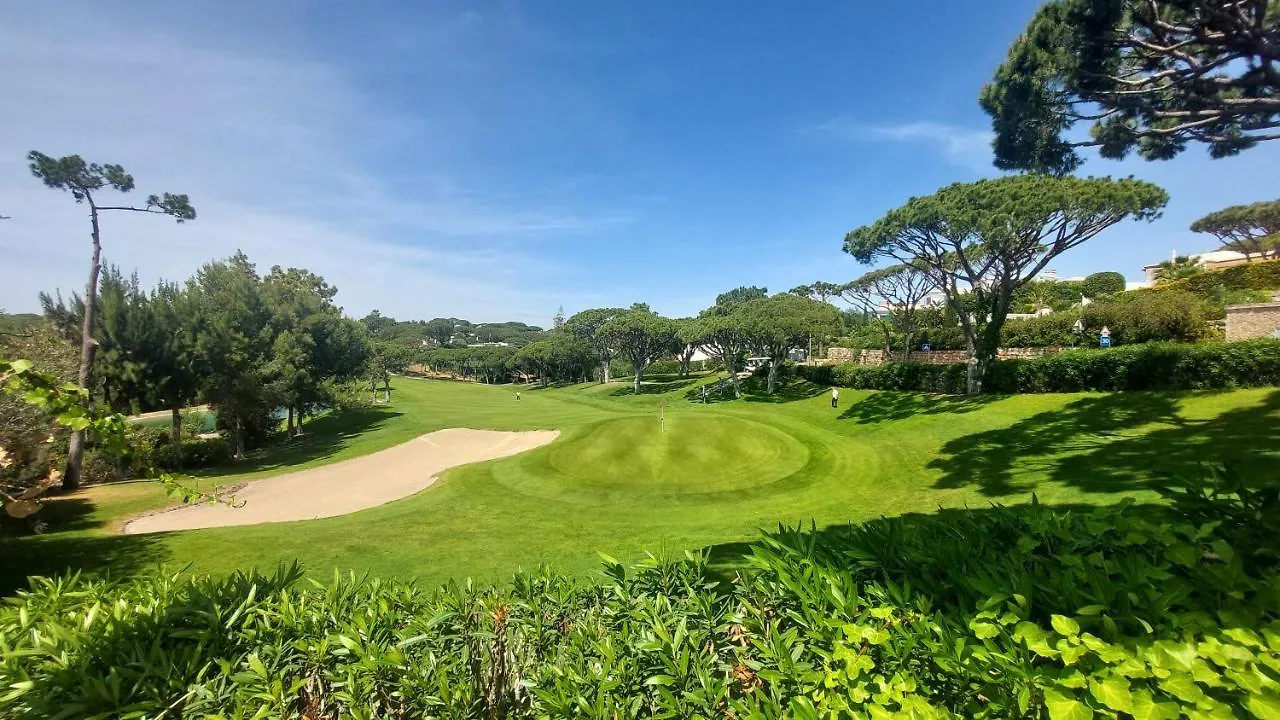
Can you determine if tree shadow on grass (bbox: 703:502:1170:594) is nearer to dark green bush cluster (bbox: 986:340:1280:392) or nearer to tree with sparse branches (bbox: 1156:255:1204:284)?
dark green bush cluster (bbox: 986:340:1280:392)

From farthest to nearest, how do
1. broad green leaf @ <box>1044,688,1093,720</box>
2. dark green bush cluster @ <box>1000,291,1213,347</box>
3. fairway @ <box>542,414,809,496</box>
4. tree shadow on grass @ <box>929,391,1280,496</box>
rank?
dark green bush cluster @ <box>1000,291,1213,347</box> < fairway @ <box>542,414,809,496</box> < tree shadow on grass @ <box>929,391,1280,496</box> < broad green leaf @ <box>1044,688,1093,720</box>

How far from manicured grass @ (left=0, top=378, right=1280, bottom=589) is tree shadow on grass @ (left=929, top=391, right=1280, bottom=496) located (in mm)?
79

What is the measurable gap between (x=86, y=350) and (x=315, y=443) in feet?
42.6

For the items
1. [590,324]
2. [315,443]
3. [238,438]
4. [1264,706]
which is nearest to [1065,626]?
[1264,706]

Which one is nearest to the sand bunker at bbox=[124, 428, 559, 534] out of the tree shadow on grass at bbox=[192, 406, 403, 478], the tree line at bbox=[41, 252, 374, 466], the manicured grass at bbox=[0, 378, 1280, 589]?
the manicured grass at bbox=[0, 378, 1280, 589]

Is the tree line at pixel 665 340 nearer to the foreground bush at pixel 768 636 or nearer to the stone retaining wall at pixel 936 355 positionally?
the stone retaining wall at pixel 936 355

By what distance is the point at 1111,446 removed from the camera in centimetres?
1530

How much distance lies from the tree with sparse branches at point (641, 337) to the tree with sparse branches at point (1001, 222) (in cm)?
2922

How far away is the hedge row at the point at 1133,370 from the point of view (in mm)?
17391

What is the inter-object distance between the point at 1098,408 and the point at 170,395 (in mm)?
43194

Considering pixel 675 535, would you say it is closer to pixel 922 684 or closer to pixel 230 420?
pixel 922 684

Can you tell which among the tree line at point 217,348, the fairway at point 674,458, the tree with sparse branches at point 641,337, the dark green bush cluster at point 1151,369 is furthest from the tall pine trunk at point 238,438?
the dark green bush cluster at point 1151,369

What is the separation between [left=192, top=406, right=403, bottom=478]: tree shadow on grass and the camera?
26.3 m

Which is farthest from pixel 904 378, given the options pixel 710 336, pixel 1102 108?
pixel 1102 108
